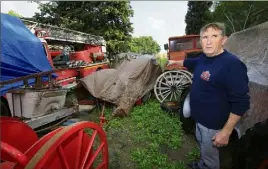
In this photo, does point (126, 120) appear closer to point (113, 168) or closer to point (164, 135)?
point (164, 135)

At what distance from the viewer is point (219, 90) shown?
2098 millimetres

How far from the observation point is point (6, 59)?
4.81m

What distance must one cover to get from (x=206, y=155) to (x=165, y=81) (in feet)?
13.0

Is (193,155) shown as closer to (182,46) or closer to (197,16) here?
(182,46)

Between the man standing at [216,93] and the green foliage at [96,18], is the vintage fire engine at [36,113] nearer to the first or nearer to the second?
the man standing at [216,93]

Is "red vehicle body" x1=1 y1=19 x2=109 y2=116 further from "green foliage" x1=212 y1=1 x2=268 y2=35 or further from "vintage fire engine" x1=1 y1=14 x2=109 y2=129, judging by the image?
"green foliage" x1=212 y1=1 x2=268 y2=35

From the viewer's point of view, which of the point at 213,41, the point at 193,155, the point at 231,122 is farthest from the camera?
the point at 193,155

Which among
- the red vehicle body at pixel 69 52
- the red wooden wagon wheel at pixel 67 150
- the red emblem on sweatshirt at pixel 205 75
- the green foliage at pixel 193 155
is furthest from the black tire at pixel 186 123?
the red vehicle body at pixel 69 52

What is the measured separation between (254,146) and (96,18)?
1959 cm

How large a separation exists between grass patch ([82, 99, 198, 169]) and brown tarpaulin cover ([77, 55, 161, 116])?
364 mm

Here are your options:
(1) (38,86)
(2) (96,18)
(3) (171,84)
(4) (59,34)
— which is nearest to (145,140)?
(1) (38,86)

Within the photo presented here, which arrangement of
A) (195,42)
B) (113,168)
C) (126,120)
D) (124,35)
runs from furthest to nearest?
1. (124,35)
2. (195,42)
3. (126,120)
4. (113,168)

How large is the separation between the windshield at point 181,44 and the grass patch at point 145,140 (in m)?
3.59

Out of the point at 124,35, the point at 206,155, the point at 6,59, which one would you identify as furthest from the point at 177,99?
the point at 124,35
